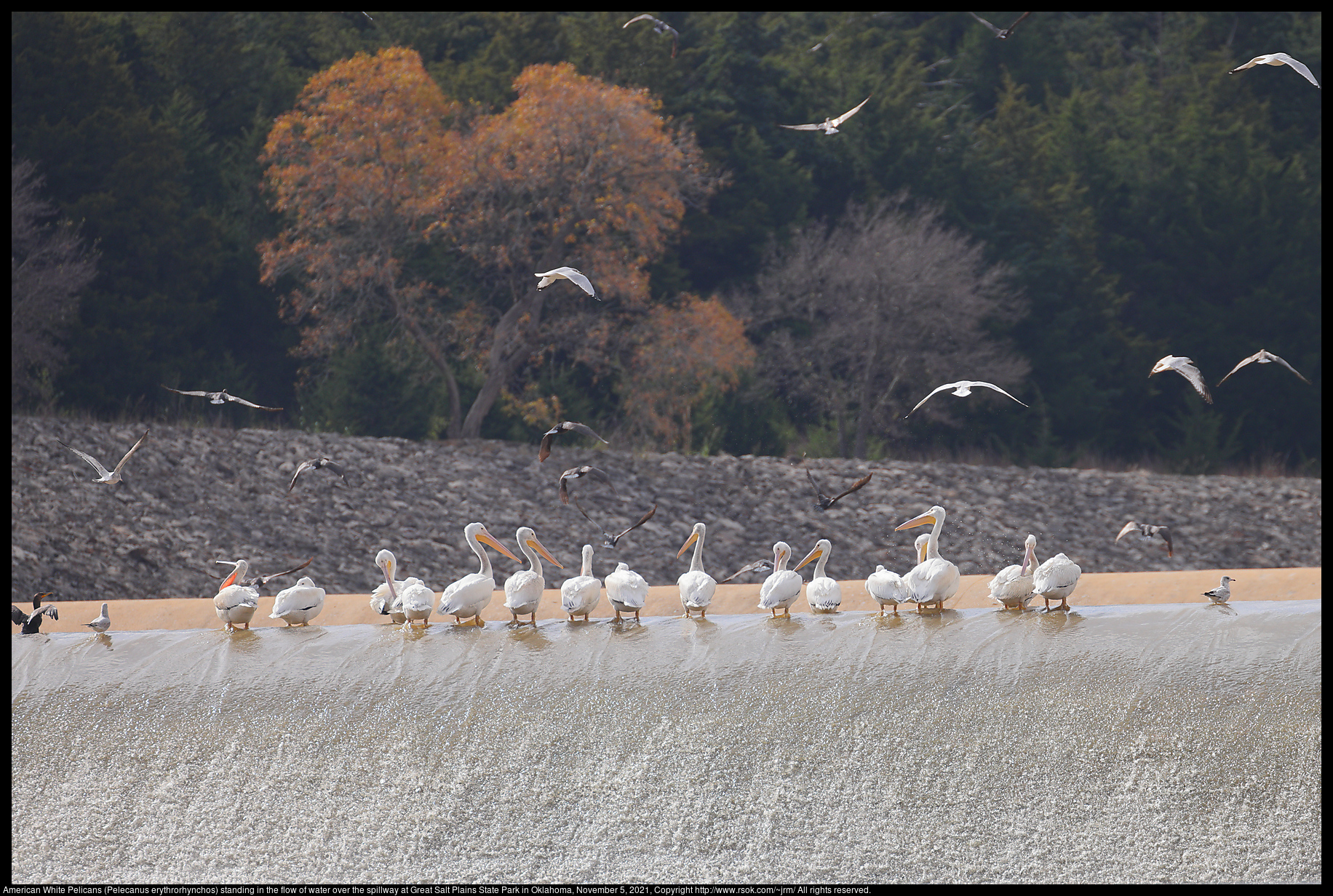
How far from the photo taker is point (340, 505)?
1822 centimetres

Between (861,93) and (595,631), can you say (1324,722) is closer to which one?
(595,631)

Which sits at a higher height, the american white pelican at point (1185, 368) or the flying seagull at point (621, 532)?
the american white pelican at point (1185, 368)

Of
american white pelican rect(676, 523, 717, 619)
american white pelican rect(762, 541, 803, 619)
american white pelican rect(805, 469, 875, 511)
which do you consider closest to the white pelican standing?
american white pelican rect(762, 541, 803, 619)

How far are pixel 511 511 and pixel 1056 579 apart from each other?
11176 mm

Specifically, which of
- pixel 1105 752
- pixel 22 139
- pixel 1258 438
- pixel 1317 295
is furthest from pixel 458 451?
pixel 1317 295

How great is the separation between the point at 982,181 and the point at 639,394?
10045 mm

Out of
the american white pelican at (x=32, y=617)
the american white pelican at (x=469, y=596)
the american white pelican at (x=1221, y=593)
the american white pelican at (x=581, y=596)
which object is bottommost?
the american white pelican at (x=32, y=617)

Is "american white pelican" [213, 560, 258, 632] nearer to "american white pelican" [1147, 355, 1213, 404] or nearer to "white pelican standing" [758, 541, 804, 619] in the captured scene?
"white pelican standing" [758, 541, 804, 619]

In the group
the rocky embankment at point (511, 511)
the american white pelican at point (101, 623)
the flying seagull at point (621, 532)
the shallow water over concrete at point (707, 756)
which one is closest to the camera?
the shallow water over concrete at point (707, 756)

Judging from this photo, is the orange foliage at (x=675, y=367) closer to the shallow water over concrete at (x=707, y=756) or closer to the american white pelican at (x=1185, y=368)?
the american white pelican at (x=1185, y=368)

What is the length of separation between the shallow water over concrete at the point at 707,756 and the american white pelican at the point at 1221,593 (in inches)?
8.4

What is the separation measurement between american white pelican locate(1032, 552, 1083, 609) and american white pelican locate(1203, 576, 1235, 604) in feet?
2.94

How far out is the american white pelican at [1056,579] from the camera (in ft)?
27.7

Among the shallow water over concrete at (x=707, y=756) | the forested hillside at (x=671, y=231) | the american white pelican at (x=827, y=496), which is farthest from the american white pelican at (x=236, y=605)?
the forested hillside at (x=671, y=231)
